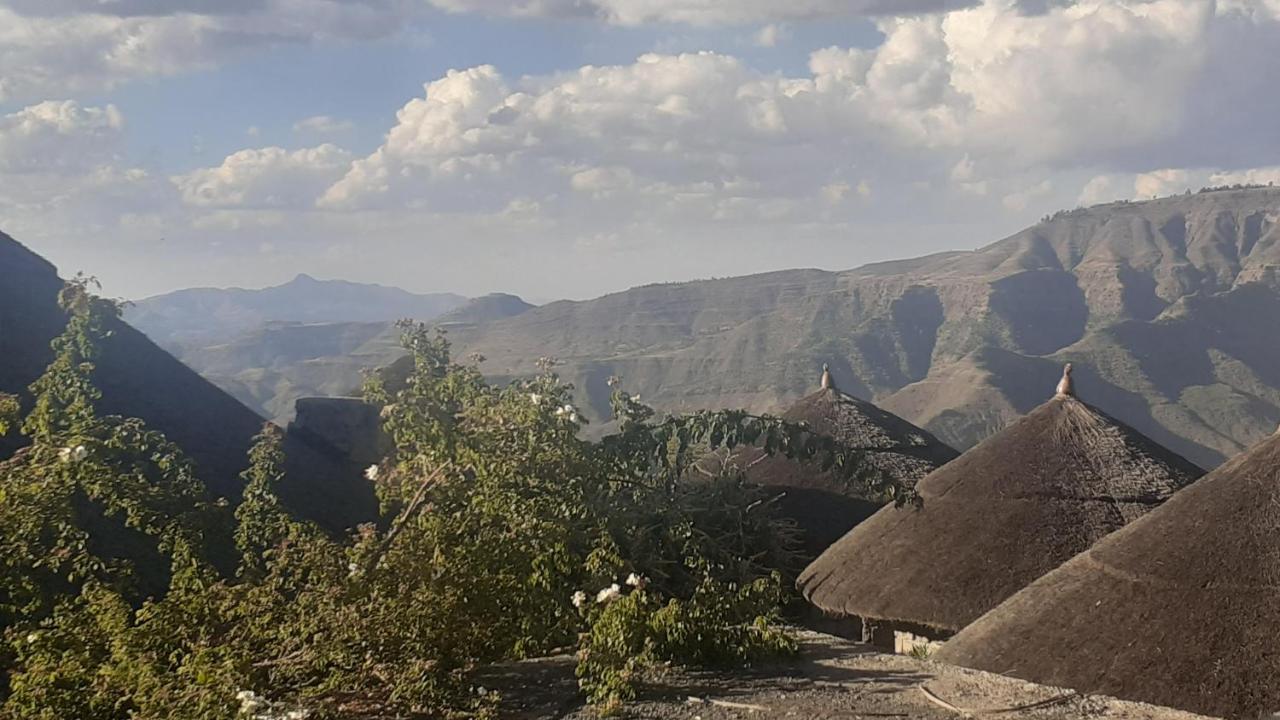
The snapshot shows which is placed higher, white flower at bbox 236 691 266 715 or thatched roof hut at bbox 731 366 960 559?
white flower at bbox 236 691 266 715

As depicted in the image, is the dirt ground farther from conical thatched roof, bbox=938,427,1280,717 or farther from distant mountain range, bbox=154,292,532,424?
distant mountain range, bbox=154,292,532,424

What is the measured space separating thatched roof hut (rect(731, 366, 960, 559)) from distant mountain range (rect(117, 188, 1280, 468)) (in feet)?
133

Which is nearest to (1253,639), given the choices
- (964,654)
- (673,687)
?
(964,654)

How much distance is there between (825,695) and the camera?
20.9ft

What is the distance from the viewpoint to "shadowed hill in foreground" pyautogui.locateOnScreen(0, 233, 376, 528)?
2030 cm

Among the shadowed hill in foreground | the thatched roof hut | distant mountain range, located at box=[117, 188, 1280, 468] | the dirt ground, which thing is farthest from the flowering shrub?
distant mountain range, located at box=[117, 188, 1280, 468]

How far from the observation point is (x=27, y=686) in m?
5.23

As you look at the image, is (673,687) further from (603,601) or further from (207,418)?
(207,418)

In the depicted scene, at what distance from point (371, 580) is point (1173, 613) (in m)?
6.82

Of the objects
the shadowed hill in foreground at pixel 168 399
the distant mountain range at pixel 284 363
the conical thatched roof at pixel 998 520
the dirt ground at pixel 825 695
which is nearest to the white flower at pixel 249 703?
the dirt ground at pixel 825 695

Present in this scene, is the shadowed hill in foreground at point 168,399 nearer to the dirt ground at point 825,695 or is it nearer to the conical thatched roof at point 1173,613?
the conical thatched roof at point 1173,613

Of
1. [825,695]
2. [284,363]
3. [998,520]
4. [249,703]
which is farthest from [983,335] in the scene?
[284,363]

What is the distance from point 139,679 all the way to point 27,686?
0.56 meters

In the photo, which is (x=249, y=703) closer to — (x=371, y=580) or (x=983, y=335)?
(x=371, y=580)
